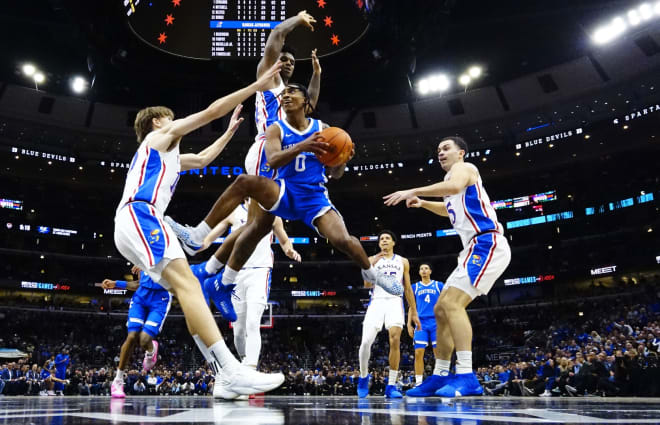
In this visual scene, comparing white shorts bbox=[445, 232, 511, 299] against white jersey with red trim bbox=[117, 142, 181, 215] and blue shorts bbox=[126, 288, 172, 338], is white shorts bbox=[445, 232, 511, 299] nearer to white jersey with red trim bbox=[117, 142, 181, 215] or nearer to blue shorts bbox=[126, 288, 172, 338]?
white jersey with red trim bbox=[117, 142, 181, 215]

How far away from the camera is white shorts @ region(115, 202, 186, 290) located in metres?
3.54

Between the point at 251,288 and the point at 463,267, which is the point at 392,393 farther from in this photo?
the point at 463,267

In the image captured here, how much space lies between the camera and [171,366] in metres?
28.0

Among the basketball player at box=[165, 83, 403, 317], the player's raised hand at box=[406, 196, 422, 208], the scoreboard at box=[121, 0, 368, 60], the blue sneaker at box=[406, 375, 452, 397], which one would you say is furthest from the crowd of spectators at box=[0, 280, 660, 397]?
the basketball player at box=[165, 83, 403, 317]

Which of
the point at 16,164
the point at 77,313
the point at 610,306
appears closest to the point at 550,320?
the point at 610,306

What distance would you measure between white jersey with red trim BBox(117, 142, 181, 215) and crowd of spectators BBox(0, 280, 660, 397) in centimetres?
1046

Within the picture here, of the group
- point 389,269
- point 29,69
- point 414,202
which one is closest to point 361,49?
point 389,269

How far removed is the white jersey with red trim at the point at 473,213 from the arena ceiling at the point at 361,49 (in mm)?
8136

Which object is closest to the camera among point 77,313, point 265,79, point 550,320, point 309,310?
point 265,79

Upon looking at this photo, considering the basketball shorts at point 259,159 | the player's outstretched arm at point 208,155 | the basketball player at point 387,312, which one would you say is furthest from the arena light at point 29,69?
the player's outstretched arm at point 208,155

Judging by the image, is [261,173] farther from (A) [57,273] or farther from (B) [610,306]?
(A) [57,273]

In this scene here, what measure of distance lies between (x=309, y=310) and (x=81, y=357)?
14214 millimetres

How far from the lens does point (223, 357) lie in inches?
129

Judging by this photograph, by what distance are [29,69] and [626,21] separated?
24.7 metres
